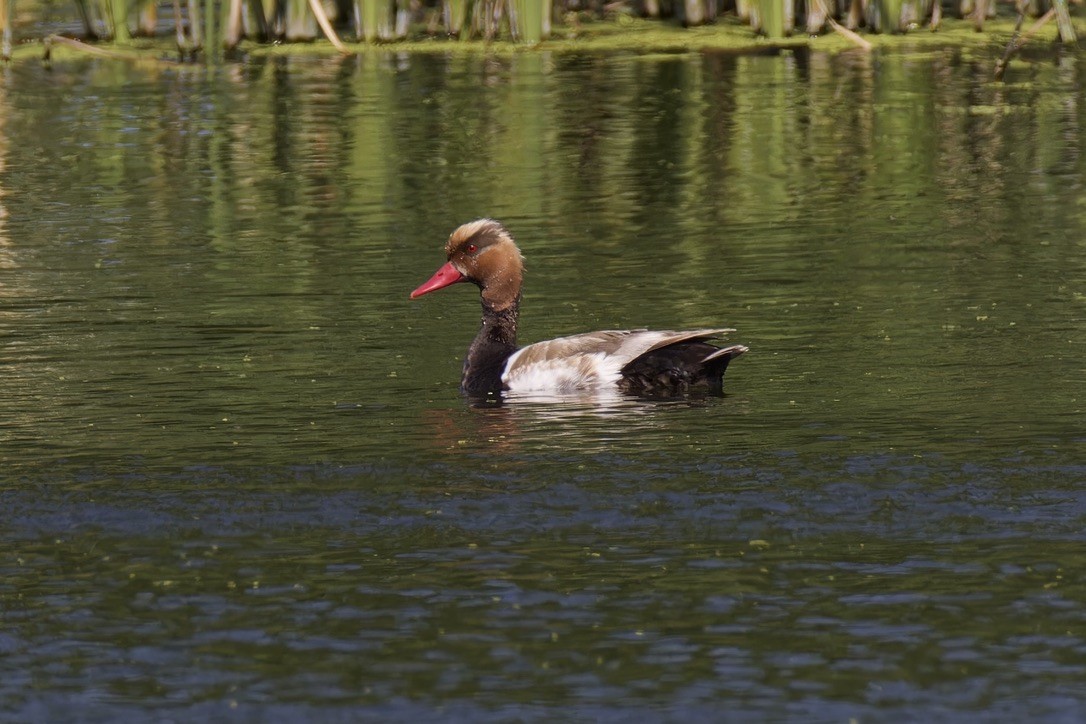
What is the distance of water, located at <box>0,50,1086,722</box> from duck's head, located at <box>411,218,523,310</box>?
47 cm

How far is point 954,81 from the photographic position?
886 inches

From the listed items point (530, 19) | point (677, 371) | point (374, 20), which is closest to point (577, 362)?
point (677, 371)

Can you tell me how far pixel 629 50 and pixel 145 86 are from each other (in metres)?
6.49

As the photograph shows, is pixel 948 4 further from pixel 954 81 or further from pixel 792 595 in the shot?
pixel 792 595

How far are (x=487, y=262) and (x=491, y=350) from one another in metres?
0.66

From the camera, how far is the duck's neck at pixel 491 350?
10250mm

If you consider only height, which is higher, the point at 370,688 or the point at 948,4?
the point at 948,4

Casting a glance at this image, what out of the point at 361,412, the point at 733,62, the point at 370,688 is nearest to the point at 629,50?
the point at 733,62

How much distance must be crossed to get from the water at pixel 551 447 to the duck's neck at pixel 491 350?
23 centimetres

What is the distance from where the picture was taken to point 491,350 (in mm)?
10531

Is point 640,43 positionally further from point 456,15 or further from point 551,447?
point 551,447

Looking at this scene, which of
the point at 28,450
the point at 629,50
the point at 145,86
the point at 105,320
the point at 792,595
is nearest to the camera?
the point at 792,595

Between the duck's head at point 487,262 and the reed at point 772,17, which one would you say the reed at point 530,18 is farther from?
the duck's head at point 487,262

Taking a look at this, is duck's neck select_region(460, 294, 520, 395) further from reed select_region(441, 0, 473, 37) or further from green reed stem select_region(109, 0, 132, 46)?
green reed stem select_region(109, 0, 132, 46)
